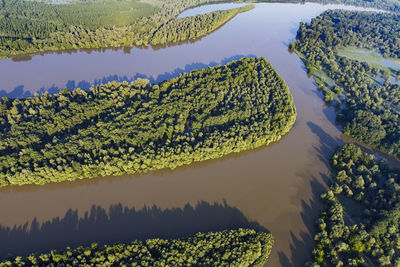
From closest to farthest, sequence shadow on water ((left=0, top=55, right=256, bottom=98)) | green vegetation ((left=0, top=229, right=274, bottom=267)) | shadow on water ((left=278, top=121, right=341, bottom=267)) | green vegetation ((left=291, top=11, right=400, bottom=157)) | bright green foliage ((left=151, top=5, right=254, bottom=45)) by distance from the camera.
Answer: green vegetation ((left=0, top=229, right=274, bottom=267))
shadow on water ((left=278, top=121, right=341, bottom=267))
green vegetation ((left=291, top=11, right=400, bottom=157))
shadow on water ((left=0, top=55, right=256, bottom=98))
bright green foliage ((left=151, top=5, right=254, bottom=45))

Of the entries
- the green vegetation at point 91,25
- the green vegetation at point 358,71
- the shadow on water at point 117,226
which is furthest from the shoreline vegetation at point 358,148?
the green vegetation at point 91,25

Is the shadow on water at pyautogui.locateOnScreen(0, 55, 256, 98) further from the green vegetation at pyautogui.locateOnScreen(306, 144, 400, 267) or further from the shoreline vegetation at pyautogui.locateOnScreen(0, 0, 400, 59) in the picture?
the green vegetation at pyautogui.locateOnScreen(306, 144, 400, 267)

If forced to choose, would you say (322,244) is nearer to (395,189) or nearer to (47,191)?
(395,189)

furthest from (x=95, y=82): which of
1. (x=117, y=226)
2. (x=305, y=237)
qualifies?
(x=305, y=237)

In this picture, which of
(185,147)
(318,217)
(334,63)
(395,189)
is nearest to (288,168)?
(318,217)

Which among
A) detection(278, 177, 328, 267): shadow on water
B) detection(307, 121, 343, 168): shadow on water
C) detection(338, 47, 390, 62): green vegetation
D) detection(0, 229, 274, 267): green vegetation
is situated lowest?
detection(278, 177, 328, 267): shadow on water

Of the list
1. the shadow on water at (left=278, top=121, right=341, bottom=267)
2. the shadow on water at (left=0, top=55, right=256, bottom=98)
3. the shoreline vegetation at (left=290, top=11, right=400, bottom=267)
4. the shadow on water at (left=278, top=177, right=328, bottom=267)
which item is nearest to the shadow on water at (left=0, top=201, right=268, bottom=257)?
the shadow on water at (left=278, top=177, right=328, bottom=267)
